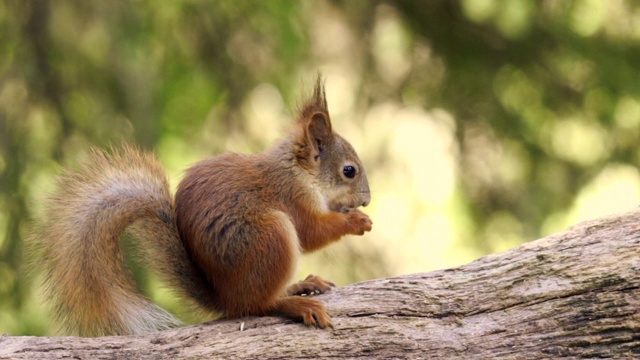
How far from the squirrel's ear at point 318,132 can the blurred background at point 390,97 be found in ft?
2.29

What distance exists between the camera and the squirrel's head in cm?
263

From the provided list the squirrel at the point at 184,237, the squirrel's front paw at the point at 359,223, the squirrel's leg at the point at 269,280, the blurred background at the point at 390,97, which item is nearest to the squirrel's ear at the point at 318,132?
the squirrel at the point at 184,237

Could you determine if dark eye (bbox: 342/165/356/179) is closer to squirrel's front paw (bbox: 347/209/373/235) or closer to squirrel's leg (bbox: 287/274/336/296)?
squirrel's front paw (bbox: 347/209/373/235)

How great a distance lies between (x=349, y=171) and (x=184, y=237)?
59 centimetres

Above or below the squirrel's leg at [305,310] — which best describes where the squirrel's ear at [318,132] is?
above

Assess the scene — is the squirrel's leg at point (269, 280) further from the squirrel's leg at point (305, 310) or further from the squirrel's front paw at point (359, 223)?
the squirrel's front paw at point (359, 223)

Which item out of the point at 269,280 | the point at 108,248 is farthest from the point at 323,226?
the point at 108,248

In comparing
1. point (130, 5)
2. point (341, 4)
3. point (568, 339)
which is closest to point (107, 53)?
point (130, 5)

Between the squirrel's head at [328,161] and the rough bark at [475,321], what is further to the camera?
the squirrel's head at [328,161]

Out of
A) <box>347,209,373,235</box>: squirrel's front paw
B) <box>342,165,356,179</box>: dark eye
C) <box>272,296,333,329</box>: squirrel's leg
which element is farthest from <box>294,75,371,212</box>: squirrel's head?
<box>272,296,333,329</box>: squirrel's leg

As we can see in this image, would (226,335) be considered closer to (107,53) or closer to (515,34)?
(107,53)

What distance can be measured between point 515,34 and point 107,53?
6.24ft

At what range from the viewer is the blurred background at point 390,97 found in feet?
10.8

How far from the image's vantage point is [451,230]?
155 inches
